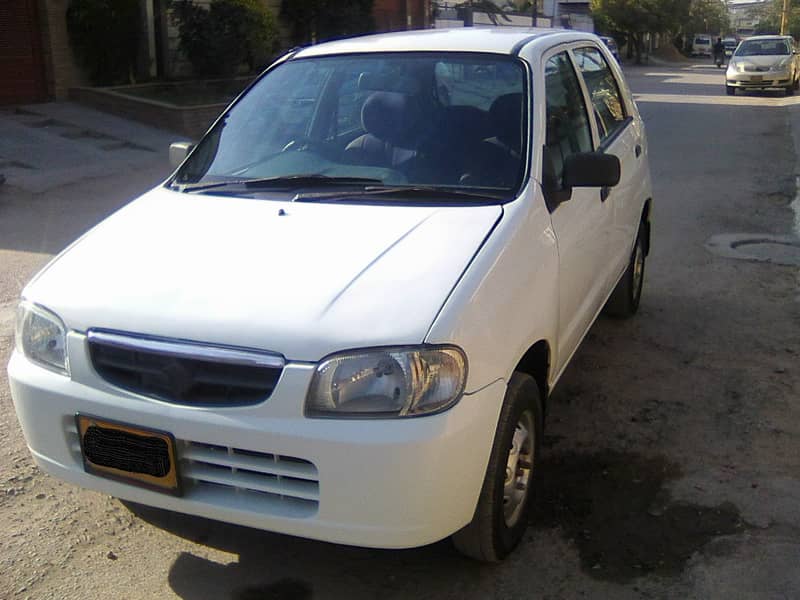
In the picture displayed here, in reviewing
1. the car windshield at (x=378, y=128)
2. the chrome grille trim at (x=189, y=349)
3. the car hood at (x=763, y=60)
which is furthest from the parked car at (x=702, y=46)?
the chrome grille trim at (x=189, y=349)

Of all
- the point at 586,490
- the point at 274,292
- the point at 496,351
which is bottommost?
the point at 586,490

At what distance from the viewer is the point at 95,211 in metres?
9.52

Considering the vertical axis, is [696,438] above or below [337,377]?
below

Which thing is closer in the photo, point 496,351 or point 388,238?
point 496,351

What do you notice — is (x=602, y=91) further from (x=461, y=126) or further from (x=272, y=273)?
(x=272, y=273)

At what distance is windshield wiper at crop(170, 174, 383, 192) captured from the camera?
3.80 m

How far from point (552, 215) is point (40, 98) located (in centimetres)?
1410

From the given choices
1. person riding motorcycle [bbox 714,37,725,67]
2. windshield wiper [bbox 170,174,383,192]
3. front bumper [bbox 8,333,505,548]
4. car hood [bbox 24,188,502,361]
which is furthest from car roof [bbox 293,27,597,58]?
person riding motorcycle [bbox 714,37,725,67]

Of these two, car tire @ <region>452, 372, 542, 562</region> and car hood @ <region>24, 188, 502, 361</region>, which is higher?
car hood @ <region>24, 188, 502, 361</region>

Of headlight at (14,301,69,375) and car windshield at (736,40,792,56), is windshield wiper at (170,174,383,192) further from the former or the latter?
car windshield at (736,40,792,56)

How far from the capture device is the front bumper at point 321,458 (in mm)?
2666

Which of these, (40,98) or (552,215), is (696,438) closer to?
Answer: (552,215)

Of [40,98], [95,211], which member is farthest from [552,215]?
[40,98]

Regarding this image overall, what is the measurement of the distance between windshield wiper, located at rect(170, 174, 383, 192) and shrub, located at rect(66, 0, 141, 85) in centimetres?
1303
